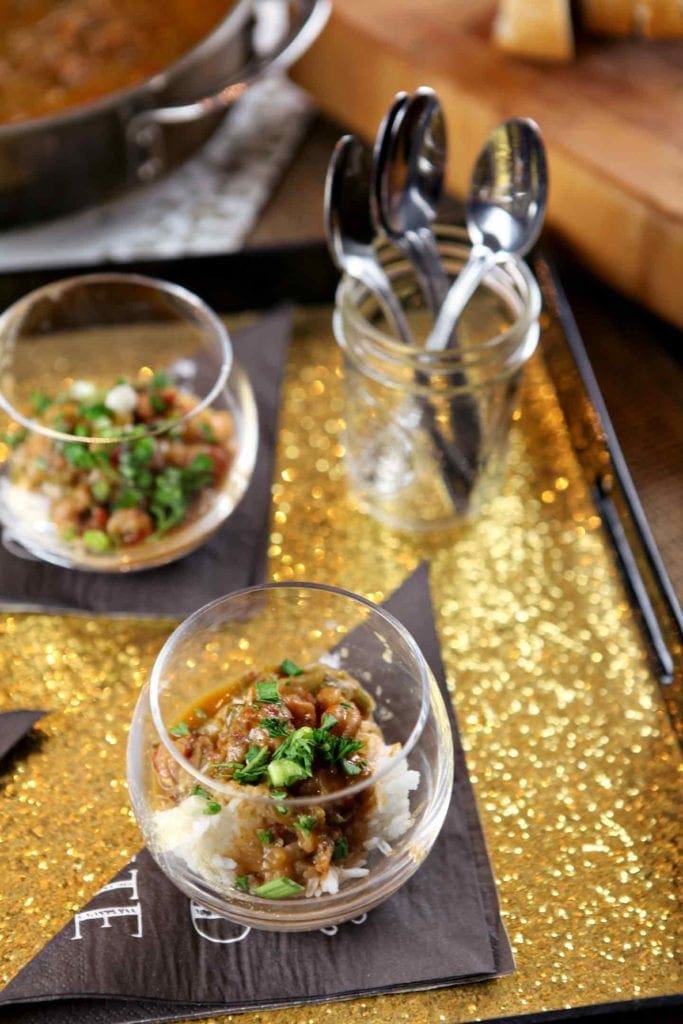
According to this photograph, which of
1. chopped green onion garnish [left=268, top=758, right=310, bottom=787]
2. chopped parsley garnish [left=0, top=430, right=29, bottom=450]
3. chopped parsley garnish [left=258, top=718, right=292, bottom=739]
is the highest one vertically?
chopped green onion garnish [left=268, top=758, right=310, bottom=787]

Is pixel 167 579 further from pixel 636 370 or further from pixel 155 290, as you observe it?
pixel 636 370

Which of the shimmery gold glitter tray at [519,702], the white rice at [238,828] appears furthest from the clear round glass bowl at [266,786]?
the shimmery gold glitter tray at [519,702]

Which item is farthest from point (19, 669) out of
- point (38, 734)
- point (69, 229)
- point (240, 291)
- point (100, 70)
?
point (100, 70)

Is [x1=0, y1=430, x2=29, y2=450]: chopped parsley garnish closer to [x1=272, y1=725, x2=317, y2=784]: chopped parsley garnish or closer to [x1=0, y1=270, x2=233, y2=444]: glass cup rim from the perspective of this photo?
[x1=0, y1=270, x2=233, y2=444]: glass cup rim

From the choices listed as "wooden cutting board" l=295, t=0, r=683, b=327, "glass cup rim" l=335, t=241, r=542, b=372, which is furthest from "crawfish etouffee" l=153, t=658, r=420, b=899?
"wooden cutting board" l=295, t=0, r=683, b=327

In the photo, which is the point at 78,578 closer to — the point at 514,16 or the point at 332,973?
the point at 332,973

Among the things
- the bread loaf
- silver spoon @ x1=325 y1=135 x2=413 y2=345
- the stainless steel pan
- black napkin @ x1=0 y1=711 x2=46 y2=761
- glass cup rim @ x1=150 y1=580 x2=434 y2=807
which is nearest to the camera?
glass cup rim @ x1=150 y1=580 x2=434 y2=807

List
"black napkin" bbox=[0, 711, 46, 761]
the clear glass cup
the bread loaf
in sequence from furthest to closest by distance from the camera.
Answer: the bread loaf → the clear glass cup → "black napkin" bbox=[0, 711, 46, 761]

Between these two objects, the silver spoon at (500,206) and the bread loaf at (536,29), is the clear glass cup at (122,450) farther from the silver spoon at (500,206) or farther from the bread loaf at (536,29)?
the bread loaf at (536,29)
